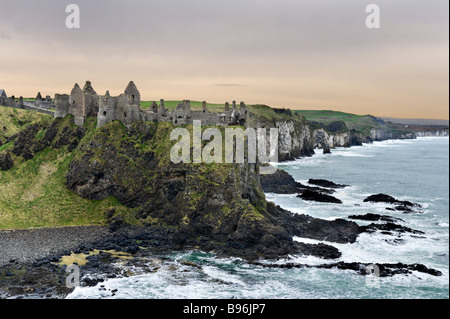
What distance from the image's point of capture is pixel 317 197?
75500 mm

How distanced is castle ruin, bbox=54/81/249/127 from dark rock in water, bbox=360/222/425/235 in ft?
90.9

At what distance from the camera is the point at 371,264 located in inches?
1655

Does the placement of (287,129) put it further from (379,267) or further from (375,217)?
(379,267)

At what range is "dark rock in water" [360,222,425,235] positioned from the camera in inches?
2144

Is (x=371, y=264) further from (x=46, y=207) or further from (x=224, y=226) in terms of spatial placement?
(x=46, y=207)

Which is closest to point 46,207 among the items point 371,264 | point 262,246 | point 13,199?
point 13,199

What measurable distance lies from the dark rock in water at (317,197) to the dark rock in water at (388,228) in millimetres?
16672

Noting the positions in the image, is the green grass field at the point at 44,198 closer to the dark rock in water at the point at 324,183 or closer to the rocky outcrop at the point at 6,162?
the rocky outcrop at the point at 6,162

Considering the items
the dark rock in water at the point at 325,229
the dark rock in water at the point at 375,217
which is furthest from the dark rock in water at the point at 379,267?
the dark rock in water at the point at 375,217

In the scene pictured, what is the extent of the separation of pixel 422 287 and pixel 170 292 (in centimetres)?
2562

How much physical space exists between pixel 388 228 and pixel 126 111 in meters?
46.6

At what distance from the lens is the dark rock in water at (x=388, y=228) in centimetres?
5447

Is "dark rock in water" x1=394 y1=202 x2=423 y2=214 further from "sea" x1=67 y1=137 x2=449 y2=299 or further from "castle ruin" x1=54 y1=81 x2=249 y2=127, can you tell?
"castle ruin" x1=54 y1=81 x2=249 y2=127

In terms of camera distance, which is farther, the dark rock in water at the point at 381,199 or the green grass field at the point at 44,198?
the dark rock in water at the point at 381,199
